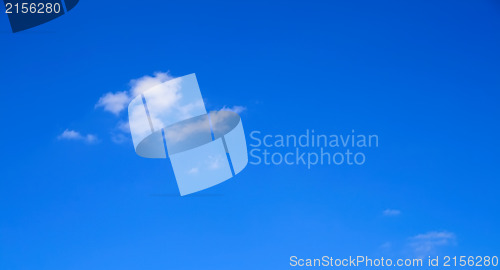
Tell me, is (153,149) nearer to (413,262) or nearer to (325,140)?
(325,140)

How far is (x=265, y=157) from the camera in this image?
4.14m

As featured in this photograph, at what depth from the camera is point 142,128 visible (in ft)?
13.6

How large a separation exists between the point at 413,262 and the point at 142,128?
2562 mm

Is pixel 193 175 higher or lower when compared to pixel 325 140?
lower

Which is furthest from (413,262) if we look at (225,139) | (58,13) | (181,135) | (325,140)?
(58,13)

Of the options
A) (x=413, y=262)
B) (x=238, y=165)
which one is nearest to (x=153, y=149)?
(x=238, y=165)

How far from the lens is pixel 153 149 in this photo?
13.5ft

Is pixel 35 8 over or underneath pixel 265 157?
over

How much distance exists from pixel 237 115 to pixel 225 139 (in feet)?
0.76

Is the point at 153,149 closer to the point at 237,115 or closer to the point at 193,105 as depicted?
the point at 193,105

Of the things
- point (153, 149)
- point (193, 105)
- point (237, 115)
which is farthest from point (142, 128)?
point (237, 115)

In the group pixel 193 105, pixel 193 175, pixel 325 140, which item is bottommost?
pixel 193 175

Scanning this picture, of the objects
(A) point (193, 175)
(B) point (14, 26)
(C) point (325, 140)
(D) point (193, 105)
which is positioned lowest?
(A) point (193, 175)

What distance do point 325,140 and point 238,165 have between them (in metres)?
0.78
